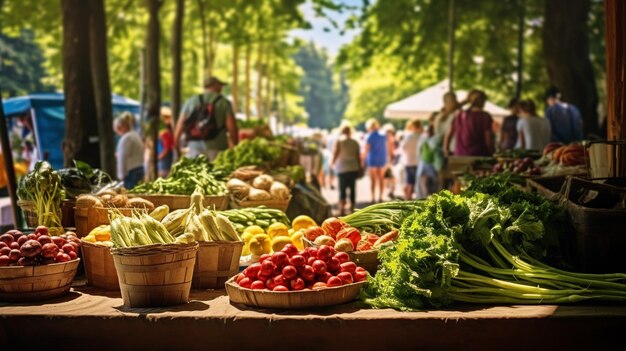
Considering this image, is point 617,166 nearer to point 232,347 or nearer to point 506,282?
point 506,282

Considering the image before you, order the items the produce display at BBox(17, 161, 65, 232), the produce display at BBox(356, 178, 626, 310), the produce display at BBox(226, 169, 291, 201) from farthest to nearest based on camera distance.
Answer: the produce display at BBox(226, 169, 291, 201) < the produce display at BBox(17, 161, 65, 232) < the produce display at BBox(356, 178, 626, 310)

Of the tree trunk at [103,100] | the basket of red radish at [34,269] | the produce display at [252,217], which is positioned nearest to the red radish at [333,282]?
the basket of red radish at [34,269]

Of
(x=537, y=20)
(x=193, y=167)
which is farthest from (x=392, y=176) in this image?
(x=193, y=167)

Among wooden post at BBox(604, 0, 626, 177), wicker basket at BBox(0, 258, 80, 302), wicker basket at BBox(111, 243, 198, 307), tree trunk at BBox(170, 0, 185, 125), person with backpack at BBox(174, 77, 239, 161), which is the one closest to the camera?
wicker basket at BBox(111, 243, 198, 307)

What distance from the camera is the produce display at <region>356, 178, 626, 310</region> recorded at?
18.5 ft

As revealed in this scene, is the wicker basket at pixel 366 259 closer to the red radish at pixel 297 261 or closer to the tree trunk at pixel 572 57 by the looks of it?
the red radish at pixel 297 261

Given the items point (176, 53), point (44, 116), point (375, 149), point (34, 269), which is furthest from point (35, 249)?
point (44, 116)

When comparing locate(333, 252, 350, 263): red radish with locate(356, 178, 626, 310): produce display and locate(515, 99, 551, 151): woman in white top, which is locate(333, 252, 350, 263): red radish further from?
locate(515, 99, 551, 151): woman in white top

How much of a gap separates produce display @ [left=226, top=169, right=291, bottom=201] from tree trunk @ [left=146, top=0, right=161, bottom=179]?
28.5 ft

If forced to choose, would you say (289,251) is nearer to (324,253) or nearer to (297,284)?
(324,253)

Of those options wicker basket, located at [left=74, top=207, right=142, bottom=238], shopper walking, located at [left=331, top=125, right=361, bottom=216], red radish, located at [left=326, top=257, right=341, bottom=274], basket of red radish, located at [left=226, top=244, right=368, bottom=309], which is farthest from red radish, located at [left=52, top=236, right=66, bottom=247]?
shopper walking, located at [left=331, top=125, right=361, bottom=216]

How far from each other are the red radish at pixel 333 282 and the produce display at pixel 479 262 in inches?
9.6

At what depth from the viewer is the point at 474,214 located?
615cm

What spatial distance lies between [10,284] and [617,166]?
527 cm
